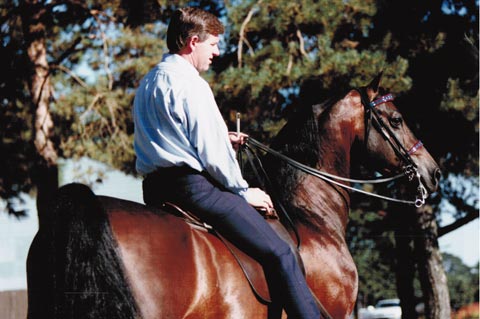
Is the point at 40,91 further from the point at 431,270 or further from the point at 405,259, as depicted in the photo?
the point at 405,259

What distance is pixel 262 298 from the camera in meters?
3.99

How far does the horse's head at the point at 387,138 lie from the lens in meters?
5.17

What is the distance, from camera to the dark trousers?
157 inches

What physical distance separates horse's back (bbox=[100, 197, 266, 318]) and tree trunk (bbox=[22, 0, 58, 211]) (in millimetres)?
10516

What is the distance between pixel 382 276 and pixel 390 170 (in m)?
34.8

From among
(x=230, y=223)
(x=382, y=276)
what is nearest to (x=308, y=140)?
(x=230, y=223)

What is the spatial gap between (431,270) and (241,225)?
12603 mm

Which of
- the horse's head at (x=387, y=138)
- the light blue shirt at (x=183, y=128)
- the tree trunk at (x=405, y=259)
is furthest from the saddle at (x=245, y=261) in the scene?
the tree trunk at (x=405, y=259)

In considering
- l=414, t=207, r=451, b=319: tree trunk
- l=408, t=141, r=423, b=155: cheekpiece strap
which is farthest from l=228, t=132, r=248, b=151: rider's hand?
l=414, t=207, r=451, b=319: tree trunk

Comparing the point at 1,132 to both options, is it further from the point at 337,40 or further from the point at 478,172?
the point at 478,172

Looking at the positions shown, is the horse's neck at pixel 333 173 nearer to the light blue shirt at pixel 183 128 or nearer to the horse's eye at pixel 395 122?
the horse's eye at pixel 395 122

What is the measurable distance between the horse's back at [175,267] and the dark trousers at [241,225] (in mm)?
111

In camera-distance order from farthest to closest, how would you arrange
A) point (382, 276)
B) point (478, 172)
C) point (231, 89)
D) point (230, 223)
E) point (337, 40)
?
1. point (382, 276)
2. point (478, 172)
3. point (337, 40)
4. point (231, 89)
5. point (230, 223)

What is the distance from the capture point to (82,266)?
3.36 m
